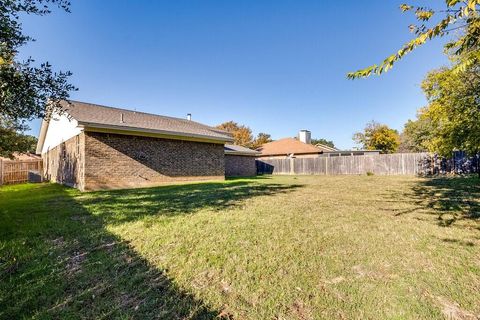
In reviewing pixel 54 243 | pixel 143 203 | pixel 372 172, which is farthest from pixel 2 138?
pixel 372 172

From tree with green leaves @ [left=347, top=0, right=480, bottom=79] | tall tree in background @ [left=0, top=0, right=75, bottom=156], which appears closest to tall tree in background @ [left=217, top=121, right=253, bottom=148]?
tall tree in background @ [left=0, top=0, right=75, bottom=156]

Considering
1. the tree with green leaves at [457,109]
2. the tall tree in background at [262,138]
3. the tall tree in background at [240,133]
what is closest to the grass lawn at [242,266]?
→ the tree with green leaves at [457,109]

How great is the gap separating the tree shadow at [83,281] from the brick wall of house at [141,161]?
7.01 meters

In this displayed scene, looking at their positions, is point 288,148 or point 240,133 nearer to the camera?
point 288,148

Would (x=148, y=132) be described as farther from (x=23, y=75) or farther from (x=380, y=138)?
(x=380, y=138)

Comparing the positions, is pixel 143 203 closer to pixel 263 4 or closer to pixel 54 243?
pixel 54 243

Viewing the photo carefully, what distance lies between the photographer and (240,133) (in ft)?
139

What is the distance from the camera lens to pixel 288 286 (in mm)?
2473

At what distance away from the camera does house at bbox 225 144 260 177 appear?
21.5 m

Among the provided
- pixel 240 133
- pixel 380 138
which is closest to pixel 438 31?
pixel 380 138

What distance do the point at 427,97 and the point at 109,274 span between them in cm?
1373

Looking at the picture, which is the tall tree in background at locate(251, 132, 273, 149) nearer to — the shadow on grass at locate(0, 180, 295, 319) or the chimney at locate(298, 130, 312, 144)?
the chimney at locate(298, 130, 312, 144)

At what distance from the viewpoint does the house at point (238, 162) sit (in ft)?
70.6

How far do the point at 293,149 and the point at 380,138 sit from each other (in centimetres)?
1629
